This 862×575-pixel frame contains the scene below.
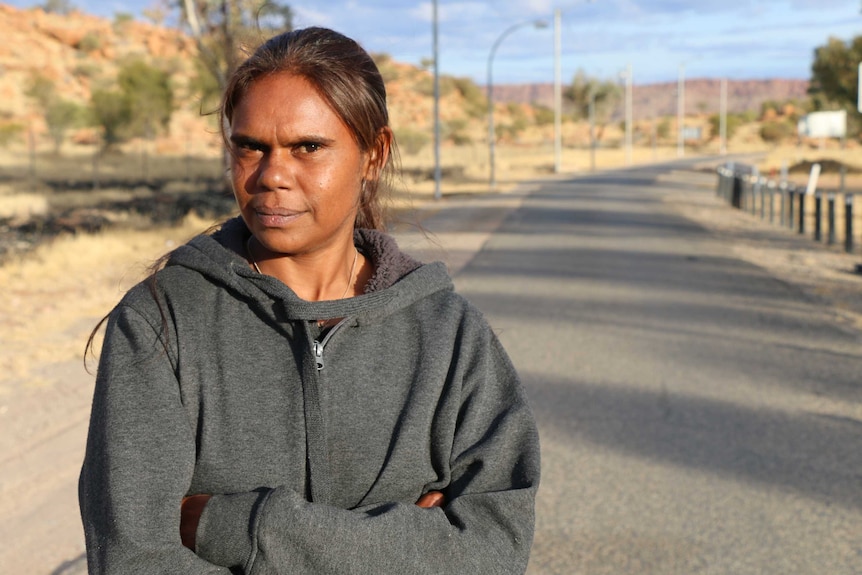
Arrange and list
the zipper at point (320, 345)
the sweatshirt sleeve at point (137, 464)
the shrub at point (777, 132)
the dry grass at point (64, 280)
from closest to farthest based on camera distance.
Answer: the sweatshirt sleeve at point (137, 464), the zipper at point (320, 345), the dry grass at point (64, 280), the shrub at point (777, 132)

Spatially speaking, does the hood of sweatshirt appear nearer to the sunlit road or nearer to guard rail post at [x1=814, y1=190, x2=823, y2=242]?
the sunlit road

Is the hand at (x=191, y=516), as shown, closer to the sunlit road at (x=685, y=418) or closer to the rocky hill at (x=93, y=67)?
the sunlit road at (x=685, y=418)

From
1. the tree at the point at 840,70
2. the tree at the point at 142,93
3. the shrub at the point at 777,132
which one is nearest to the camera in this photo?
the tree at the point at 840,70

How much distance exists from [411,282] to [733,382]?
5622 millimetres

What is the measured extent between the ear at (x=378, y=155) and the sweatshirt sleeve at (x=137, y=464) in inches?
20.9

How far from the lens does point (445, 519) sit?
5.57 feet

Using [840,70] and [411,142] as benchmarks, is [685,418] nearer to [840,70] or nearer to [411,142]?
[840,70]

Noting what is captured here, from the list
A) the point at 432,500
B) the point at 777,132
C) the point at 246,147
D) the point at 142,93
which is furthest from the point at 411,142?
the point at 432,500

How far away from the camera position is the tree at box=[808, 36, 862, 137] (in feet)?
144

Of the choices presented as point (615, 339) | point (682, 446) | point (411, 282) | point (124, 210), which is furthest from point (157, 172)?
point (411, 282)

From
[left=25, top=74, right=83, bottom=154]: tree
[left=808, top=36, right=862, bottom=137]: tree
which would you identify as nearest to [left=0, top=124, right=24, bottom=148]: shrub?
[left=25, top=74, right=83, bottom=154]: tree

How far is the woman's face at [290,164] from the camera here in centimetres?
174

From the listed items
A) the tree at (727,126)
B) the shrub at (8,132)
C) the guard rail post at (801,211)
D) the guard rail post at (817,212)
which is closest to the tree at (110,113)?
the shrub at (8,132)

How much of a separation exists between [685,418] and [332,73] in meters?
4.86
